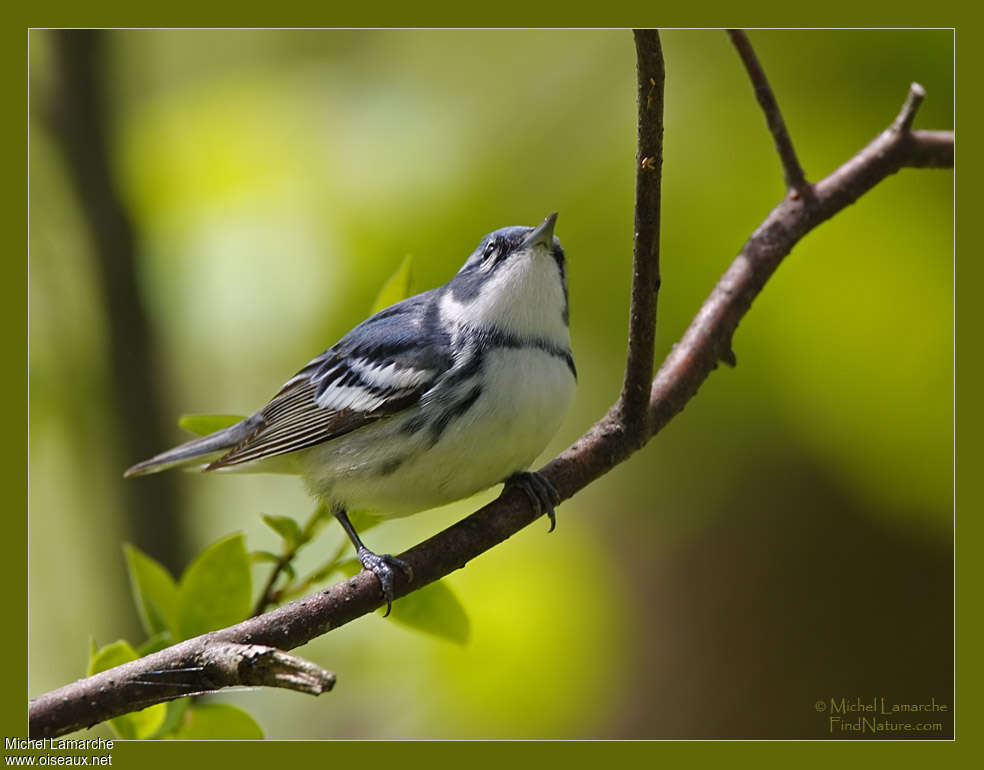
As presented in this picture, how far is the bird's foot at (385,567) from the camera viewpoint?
1.01 meters

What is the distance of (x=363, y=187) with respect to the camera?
6.08 ft

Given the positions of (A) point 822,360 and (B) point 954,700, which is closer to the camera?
(B) point 954,700

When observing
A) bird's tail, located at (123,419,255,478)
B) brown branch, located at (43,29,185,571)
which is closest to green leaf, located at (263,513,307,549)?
bird's tail, located at (123,419,255,478)

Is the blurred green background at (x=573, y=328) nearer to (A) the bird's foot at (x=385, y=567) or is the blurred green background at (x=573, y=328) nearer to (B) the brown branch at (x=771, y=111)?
(B) the brown branch at (x=771, y=111)

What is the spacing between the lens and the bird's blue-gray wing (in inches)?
52.9

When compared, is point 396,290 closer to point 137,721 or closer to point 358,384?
point 358,384

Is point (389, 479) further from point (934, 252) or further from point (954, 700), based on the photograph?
point (934, 252)

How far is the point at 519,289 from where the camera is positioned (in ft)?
4.51

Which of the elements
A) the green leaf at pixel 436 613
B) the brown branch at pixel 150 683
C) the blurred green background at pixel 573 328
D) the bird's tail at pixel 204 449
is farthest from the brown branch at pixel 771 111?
the brown branch at pixel 150 683

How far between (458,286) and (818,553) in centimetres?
96

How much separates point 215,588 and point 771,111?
1039 mm

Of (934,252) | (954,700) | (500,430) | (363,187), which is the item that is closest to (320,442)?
(500,430)

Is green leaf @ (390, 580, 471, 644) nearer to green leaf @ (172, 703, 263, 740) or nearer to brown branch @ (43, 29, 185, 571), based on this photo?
green leaf @ (172, 703, 263, 740)

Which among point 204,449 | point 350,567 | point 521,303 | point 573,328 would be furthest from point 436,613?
point 573,328
